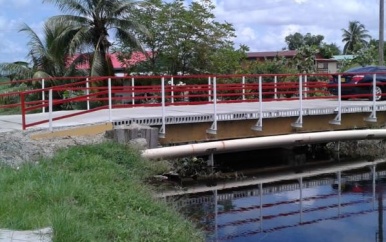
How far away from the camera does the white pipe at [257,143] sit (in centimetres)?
1357

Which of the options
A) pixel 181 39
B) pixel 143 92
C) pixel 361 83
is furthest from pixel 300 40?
pixel 143 92

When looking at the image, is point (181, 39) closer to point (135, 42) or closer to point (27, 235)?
point (135, 42)

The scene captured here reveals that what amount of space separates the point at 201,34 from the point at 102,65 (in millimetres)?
5650

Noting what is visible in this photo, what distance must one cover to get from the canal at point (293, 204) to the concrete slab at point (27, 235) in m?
4.12

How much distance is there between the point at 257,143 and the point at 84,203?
27.2 feet

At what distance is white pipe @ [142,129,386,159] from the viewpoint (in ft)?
44.5

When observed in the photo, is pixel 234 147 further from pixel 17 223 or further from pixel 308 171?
pixel 17 223

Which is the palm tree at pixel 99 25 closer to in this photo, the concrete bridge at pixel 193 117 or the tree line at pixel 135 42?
the tree line at pixel 135 42

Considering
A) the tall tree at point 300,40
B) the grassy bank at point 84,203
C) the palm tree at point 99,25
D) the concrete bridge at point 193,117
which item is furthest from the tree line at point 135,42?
the tall tree at point 300,40

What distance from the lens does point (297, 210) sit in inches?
496

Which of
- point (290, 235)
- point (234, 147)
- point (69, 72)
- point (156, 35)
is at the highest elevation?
point (156, 35)

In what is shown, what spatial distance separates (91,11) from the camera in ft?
80.2

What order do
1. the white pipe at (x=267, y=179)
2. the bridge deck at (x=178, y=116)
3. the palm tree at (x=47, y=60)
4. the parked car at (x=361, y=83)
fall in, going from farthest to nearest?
the palm tree at (x=47, y=60)
the parked car at (x=361, y=83)
the white pipe at (x=267, y=179)
the bridge deck at (x=178, y=116)

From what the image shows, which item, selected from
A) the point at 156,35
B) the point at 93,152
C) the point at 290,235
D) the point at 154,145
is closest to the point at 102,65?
the point at 156,35
